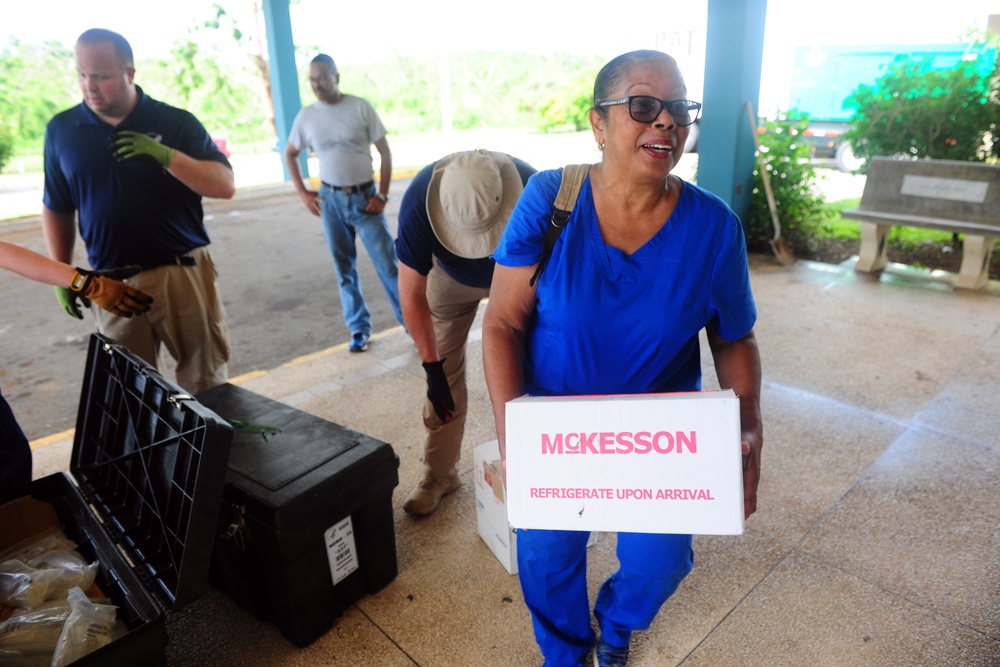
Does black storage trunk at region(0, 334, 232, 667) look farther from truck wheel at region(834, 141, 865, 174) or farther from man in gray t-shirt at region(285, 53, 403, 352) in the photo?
truck wheel at region(834, 141, 865, 174)

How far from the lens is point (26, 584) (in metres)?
1.78

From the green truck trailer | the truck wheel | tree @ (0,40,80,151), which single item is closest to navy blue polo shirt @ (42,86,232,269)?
the green truck trailer

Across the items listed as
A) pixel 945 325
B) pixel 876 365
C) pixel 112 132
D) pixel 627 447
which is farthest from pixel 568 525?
pixel 945 325

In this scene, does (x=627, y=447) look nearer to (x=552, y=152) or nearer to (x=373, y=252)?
(x=373, y=252)

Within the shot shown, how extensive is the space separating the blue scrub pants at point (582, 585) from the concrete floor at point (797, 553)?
21cm

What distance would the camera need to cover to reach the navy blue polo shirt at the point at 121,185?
2607 millimetres

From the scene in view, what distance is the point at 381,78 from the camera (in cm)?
2747

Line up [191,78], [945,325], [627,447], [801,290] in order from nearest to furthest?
[627,447], [945,325], [801,290], [191,78]

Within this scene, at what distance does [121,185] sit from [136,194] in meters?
0.06

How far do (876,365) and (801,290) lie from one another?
1.62 meters

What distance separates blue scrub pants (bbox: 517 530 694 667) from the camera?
1672 mm

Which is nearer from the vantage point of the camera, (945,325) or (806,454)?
(806,454)

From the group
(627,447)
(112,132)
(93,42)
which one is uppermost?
(93,42)

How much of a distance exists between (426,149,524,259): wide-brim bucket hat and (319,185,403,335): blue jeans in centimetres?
248
